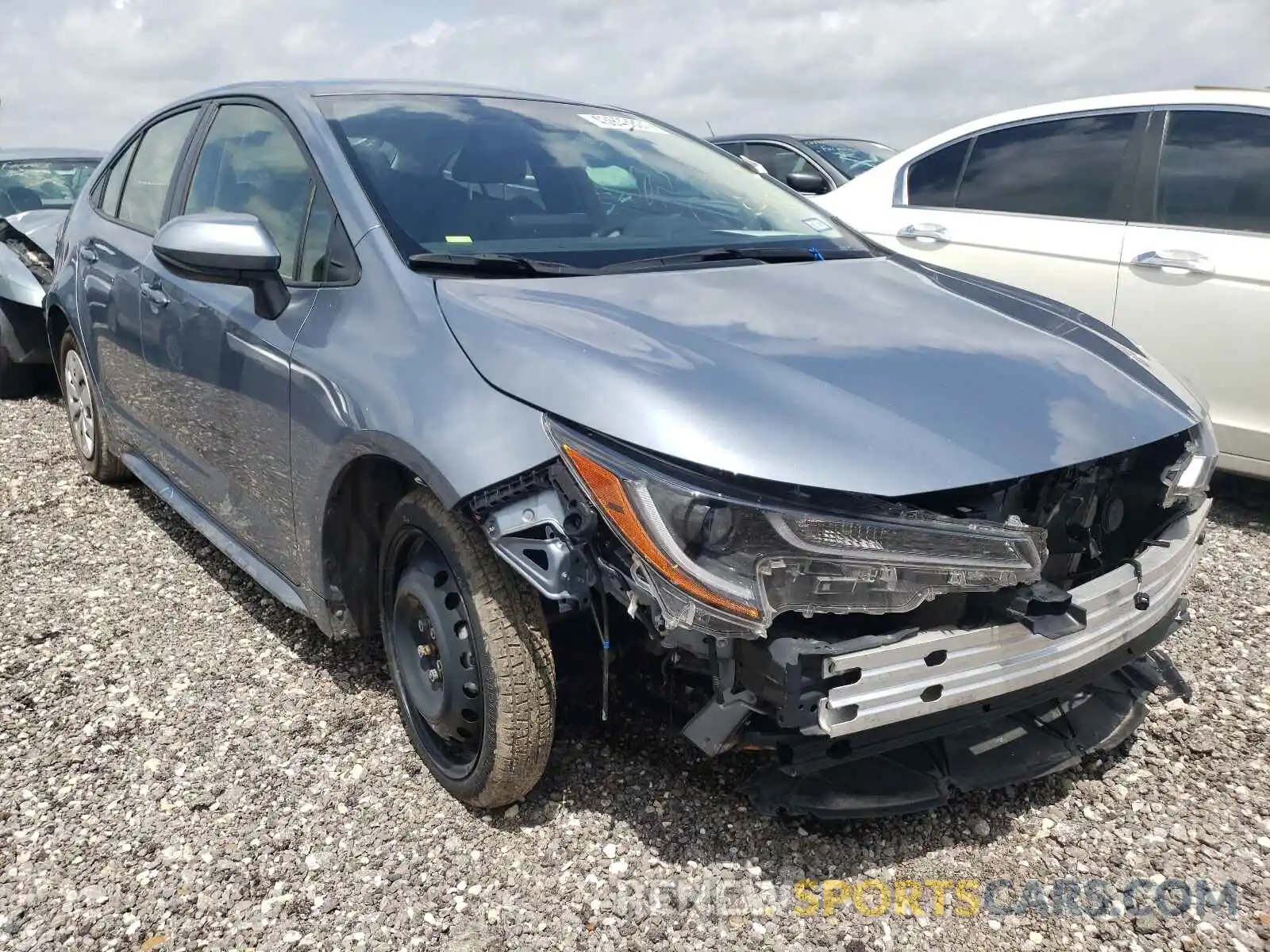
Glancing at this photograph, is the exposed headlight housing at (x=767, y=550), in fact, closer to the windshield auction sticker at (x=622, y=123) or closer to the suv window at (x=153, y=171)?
the windshield auction sticker at (x=622, y=123)

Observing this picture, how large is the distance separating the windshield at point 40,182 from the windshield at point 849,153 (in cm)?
567

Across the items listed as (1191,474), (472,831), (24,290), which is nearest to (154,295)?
(472,831)

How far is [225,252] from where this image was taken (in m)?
2.34

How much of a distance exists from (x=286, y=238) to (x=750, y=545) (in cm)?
162

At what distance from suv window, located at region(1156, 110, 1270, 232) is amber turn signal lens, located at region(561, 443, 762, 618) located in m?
3.39

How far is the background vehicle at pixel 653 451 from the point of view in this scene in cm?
173

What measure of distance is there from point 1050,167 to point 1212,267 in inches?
35.8

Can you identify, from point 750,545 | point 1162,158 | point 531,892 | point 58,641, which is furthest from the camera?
point 1162,158

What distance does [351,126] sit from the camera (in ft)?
8.71

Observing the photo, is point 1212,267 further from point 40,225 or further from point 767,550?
point 40,225

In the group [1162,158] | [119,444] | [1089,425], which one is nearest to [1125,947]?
[1089,425]

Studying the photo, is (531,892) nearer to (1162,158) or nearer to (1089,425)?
(1089,425)

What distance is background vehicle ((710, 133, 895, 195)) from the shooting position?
816cm

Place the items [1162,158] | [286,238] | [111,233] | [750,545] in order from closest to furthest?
[750,545], [286,238], [111,233], [1162,158]
